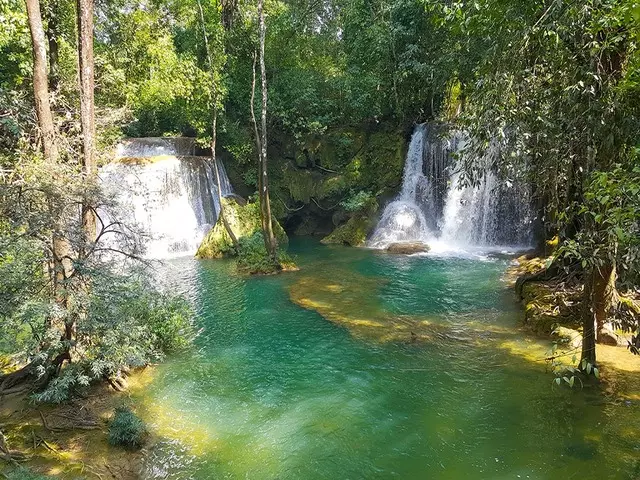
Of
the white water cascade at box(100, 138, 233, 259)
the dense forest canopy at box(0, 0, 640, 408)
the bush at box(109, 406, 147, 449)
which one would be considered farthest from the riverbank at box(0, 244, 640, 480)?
the white water cascade at box(100, 138, 233, 259)

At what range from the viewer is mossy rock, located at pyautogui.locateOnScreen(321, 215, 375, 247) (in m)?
21.6

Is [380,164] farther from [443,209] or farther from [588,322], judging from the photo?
[588,322]

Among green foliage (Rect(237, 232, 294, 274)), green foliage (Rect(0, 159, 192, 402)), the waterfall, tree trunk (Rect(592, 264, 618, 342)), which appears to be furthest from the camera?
the waterfall

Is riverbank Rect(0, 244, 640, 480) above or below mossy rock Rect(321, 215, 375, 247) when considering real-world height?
below

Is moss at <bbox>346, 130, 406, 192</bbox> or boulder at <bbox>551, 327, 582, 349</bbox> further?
moss at <bbox>346, 130, 406, 192</bbox>

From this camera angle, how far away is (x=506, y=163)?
5039 millimetres

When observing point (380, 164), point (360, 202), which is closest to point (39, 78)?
point (360, 202)

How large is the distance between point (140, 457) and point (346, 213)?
18.7m

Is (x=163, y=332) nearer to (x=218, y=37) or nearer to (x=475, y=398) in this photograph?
(x=475, y=398)

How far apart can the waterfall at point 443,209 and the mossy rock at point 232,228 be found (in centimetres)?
576

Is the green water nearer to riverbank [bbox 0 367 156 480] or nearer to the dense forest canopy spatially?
riverbank [bbox 0 367 156 480]

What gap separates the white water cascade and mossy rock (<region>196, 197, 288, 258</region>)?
1.63 metres

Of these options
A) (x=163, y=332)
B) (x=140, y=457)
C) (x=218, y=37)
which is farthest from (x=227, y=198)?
(x=140, y=457)

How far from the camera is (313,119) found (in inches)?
909
